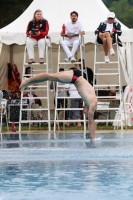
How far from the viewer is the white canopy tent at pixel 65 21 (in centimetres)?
2358

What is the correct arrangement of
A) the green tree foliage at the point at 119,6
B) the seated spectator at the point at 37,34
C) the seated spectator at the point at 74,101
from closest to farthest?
1. the seated spectator at the point at 37,34
2. the seated spectator at the point at 74,101
3. the green tree foliage at the point at 119,6

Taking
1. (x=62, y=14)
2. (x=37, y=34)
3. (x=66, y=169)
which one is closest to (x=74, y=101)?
(x=37, y=34)

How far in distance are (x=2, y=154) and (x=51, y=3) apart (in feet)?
39.1

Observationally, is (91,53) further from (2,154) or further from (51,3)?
(2,154)

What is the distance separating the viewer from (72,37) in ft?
73.3

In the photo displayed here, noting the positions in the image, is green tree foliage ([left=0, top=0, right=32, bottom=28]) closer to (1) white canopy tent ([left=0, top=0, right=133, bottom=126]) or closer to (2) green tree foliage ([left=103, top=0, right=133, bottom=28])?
(1) white canopy tent ([left=0, top=0, right=133, bottom=126])

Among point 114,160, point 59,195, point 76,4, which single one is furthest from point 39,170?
point 76,4

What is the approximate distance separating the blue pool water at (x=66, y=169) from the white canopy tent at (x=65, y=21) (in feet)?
19.3

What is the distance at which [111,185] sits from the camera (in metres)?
9.88

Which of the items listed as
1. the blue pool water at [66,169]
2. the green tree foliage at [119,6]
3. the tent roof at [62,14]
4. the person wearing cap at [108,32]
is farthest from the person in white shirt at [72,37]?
the green tree foliage at [119,6]

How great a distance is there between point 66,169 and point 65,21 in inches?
551

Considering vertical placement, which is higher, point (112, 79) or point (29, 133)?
point (112, 79)

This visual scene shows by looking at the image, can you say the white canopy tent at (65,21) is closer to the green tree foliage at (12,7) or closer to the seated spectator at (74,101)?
the seated spectator at (74,101)

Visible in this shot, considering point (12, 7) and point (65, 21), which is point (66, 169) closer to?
point (65, 21)
